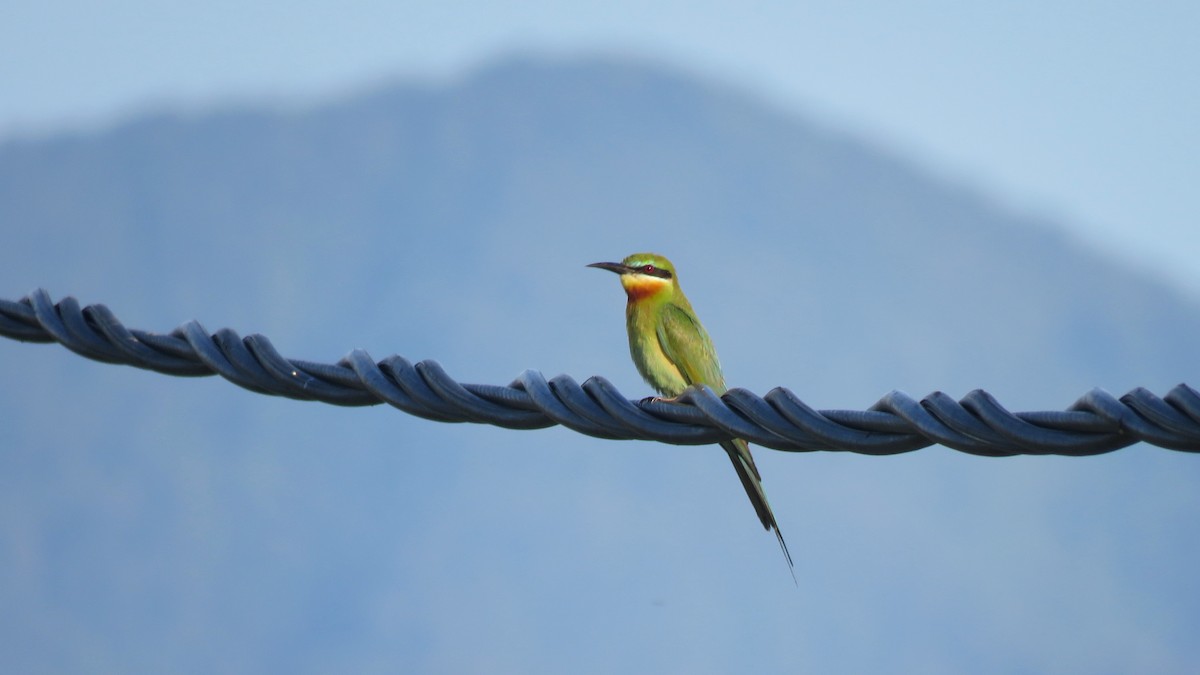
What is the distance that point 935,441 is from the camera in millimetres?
1089

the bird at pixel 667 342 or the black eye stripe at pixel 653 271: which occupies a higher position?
the black eye stripe at pixel 653 271

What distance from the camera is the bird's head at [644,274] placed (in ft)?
9.17

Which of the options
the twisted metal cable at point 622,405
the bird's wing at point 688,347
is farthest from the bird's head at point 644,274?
the twisted metal cable at point 622,405

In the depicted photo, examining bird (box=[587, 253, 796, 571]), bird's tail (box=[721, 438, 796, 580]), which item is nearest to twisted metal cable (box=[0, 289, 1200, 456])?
bird's tail (box=[721, 438, 796, 580])

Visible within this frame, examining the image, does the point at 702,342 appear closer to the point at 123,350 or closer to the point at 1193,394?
the point at 123,350

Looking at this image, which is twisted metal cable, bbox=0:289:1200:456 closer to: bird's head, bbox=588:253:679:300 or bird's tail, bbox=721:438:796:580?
bird's tail, bbox=721:438:796:580

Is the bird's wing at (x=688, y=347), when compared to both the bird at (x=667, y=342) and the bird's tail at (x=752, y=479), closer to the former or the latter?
the bird at (x=667, y=342)

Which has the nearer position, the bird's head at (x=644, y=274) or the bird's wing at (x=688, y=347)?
the bird's wing at (x=688, y=347)

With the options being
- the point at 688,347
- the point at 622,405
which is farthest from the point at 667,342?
the point at 622,405

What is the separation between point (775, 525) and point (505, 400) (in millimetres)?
781

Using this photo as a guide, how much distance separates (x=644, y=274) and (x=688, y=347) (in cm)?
28

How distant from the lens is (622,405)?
1.22 metres

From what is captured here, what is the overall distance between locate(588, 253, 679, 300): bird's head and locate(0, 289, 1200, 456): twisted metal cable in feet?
4.90

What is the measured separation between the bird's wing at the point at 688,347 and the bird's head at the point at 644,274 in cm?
13
